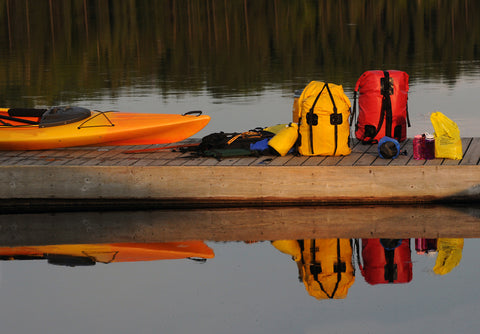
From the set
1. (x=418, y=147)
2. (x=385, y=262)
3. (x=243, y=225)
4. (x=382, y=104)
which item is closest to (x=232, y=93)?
(x=382, y=104)

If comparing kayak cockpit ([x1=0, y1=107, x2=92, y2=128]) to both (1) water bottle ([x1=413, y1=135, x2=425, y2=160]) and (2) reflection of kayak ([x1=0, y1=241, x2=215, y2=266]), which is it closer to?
(2) reflection of kayak ([x1=0, y1=241, x2=215, y2=266])

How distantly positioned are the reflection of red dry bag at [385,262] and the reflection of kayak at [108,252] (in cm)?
143

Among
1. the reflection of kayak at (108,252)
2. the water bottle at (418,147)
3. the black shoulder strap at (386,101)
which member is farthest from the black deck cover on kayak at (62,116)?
the water bottle at (418,147)

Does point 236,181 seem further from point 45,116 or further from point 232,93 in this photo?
point 232,93

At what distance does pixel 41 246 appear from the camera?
10047 millimetres

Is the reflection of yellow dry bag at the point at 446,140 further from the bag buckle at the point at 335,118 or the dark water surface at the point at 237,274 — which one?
the bag buckle at the point at 335,118

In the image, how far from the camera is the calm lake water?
780cm

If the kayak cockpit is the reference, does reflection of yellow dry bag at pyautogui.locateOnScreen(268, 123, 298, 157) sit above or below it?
below

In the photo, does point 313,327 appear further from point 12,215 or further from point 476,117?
point 476,117

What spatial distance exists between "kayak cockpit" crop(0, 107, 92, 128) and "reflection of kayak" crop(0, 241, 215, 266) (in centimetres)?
223

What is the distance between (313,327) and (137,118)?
17.0ft

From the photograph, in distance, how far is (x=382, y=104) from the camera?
1109cm

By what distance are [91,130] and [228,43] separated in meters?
24.5

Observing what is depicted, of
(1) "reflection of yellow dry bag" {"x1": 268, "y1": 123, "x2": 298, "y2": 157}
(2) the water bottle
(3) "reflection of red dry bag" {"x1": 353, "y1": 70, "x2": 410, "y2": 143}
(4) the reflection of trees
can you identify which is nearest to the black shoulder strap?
(3) "reflection of red dry bag" {"x1": 353, "y1": 70, "x2": 410, "y2": 143}
